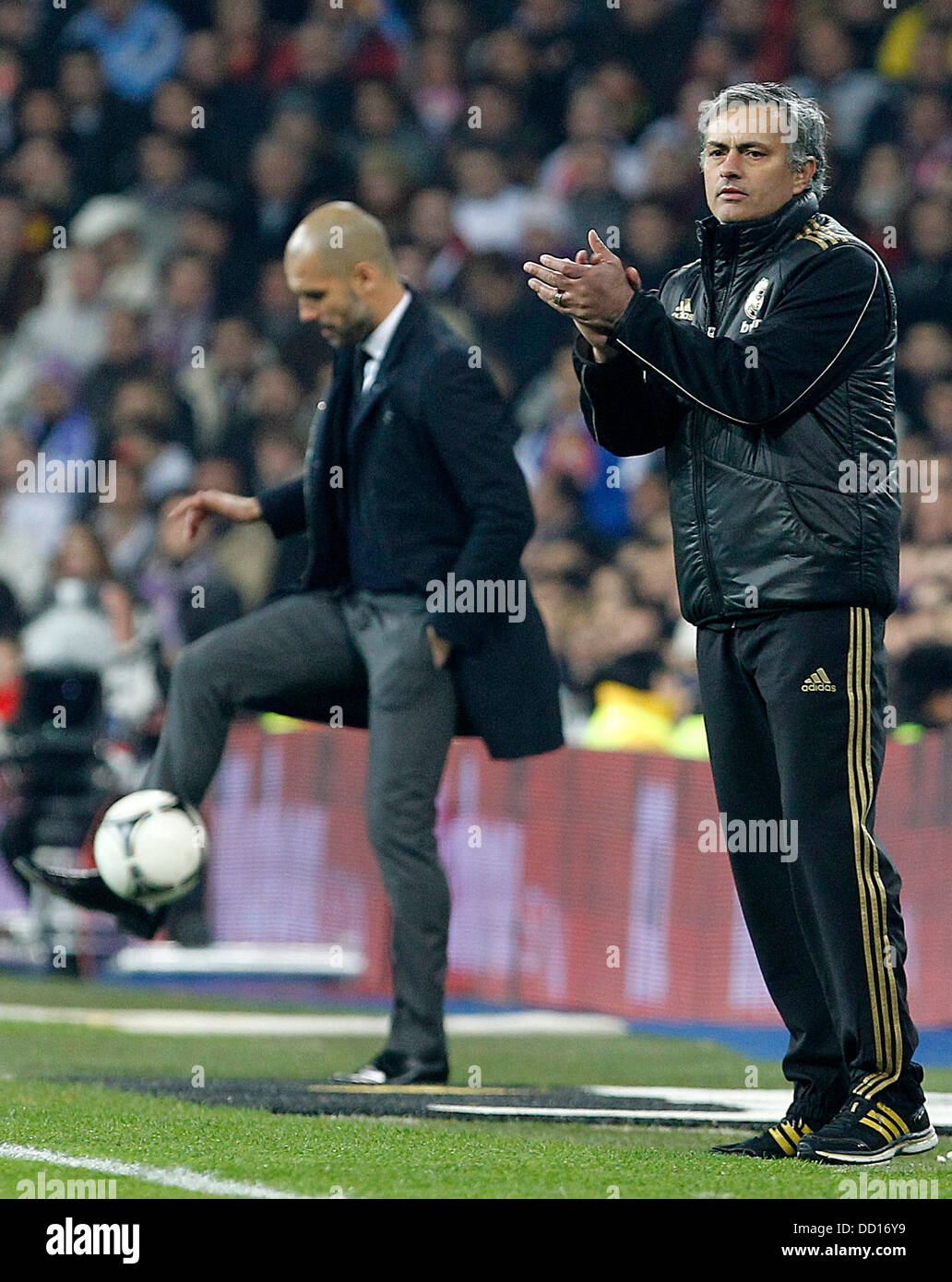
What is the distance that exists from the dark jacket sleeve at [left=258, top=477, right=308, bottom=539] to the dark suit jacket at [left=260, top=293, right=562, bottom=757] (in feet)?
0.80

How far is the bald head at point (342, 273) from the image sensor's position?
6547 mm

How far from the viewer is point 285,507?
6.93m

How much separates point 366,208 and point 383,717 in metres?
8.38

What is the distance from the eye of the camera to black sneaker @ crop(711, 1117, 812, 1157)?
4.67 m

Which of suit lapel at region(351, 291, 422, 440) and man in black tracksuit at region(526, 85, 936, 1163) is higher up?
suit lapel at region(351, 291, 422, 440)

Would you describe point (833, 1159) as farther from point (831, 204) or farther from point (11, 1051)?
point (831, 204)

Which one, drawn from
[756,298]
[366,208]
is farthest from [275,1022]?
[366,208]

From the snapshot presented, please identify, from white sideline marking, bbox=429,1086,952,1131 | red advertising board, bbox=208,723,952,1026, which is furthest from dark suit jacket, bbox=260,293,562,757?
red advertising board, bbox=208,723,952,1026

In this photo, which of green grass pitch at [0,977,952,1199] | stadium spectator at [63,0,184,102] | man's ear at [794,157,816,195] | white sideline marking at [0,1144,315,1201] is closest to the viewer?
white sideline marking at [0,1144,315,1201]

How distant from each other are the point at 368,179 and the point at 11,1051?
27.4ft

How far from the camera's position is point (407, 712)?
Answer: 21.2 feet

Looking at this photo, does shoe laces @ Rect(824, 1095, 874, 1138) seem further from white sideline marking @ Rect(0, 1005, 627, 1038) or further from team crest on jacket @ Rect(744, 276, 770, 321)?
white sideline marking @ Rect(0, 1005, 627, 1038)

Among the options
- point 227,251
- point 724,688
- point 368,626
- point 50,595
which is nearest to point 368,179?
point 227,251

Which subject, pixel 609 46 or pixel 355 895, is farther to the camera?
pixel 609 46
